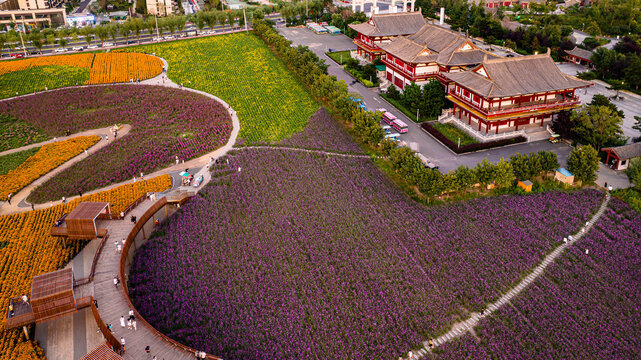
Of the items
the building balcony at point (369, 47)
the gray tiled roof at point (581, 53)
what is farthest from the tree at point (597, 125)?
the building balcony at point (369, 47)

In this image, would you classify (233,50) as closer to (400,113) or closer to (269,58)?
(269,58)

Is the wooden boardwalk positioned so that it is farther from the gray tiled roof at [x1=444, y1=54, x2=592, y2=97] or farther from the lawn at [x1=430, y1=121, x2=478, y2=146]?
the gray tiled roof at [x1=444, y1=54, x2=592, y2=97]

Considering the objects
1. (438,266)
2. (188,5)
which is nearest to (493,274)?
(438,266)

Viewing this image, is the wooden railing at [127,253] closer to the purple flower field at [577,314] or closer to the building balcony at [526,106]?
the purple flower field at [577,314]

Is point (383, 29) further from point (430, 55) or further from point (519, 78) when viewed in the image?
point (519, 78)

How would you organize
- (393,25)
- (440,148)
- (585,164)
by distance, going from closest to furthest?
(585,164) → (440,148) → (393,25)

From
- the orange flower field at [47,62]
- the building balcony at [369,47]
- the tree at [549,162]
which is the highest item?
the building balcony at [369,47]

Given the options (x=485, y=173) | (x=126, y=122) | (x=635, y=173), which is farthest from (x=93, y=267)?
(x=635, y=173)
